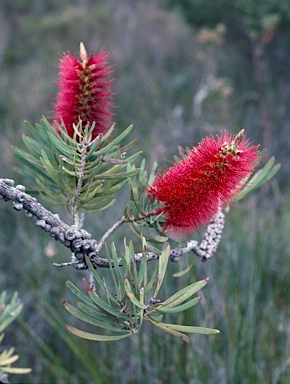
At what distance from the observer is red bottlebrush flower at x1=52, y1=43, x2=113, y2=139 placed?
0.68 m

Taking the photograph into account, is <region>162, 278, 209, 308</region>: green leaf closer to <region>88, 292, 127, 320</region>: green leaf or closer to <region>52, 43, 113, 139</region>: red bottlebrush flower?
<region>88, 292, 127, 320</region>: green leaf

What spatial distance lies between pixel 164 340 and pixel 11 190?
1.41m

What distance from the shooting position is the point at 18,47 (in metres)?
8.16

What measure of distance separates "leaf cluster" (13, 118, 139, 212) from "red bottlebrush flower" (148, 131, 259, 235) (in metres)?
0.06

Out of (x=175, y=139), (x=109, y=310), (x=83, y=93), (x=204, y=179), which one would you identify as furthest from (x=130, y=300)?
(x=175, y=139)

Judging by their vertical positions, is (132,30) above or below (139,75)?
above

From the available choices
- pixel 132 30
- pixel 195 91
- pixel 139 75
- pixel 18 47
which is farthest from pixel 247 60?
pixel 18 47

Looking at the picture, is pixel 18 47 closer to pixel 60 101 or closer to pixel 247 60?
pixel 247 60

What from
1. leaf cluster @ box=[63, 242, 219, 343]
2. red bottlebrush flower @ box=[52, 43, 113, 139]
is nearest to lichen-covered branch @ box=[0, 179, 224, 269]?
leaf cluster @ box=[63, 242, 219, 343]

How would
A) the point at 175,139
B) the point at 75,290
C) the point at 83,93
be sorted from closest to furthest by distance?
the point at 75,290, the point at 83,93, the point at 175,139

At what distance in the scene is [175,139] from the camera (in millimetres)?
4895

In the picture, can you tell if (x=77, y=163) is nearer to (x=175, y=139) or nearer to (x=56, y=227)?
(x=56, y=227)

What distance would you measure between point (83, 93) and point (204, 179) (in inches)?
8.0

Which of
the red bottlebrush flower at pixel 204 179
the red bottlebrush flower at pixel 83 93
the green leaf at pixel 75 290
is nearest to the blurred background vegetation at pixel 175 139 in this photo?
the red bottlebrush flower at pixel 83 93
